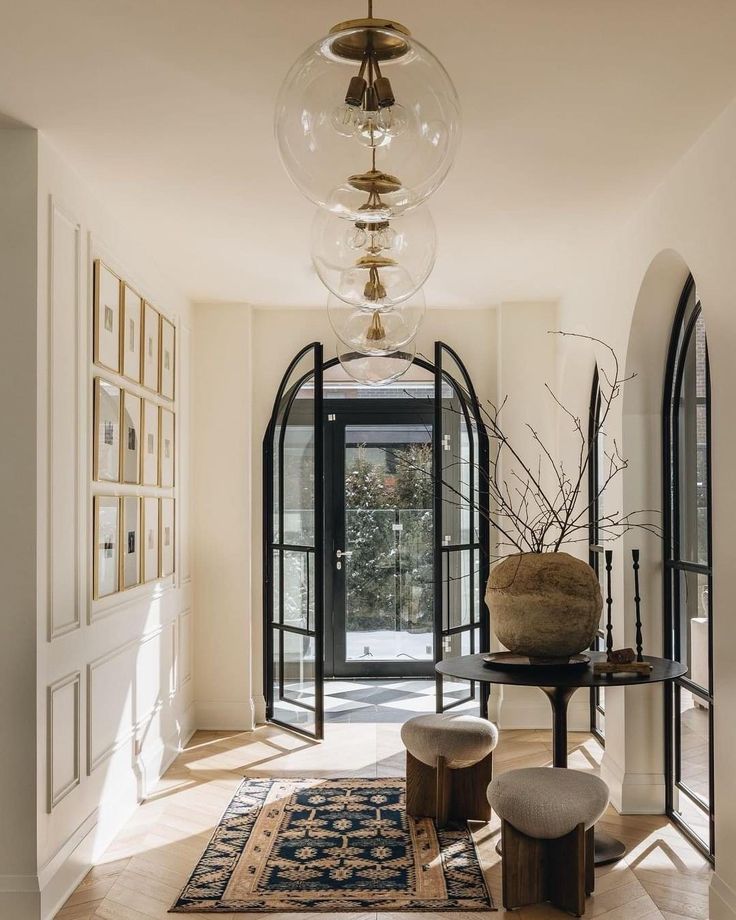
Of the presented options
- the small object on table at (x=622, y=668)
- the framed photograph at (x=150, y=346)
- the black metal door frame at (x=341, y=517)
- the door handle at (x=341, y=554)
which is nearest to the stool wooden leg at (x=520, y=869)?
the small object on table at (x=622, y=668)

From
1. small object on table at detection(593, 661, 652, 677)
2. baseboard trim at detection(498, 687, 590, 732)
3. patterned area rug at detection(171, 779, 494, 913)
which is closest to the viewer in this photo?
patterned area rug at detection(171, 779, 494, 913)

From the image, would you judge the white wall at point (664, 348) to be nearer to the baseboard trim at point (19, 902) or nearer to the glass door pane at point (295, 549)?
the glass door pane at point (295, 549)

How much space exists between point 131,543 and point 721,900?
2866 mm

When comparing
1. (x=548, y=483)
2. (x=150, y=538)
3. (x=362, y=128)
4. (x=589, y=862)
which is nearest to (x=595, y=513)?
(x=548, y=483)

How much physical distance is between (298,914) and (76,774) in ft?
3.33

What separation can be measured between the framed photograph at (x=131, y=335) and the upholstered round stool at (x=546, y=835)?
2.48 meters

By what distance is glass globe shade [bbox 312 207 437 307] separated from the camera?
2219mm

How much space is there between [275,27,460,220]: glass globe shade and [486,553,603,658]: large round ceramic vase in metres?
2.30

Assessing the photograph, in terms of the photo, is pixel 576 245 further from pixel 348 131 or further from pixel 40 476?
pixel 348 131

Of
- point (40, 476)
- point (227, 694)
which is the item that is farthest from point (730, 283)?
point (227, 694)

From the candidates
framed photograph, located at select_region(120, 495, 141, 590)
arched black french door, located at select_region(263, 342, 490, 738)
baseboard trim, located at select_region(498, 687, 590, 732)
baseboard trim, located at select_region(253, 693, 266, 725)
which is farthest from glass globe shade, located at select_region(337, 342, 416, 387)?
baseboard trim, located at select_region(253, 693, 266, 725)

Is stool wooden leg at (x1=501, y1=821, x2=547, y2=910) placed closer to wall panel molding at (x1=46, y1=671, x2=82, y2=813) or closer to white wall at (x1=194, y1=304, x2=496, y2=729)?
wall panel molding at (x1=46, y1=671, x2=82, y2=813)

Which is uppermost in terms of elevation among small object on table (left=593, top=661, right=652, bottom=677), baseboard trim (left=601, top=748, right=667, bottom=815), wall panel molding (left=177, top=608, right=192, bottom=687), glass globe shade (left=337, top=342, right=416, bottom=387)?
glass globe shade (left=337, top=342, right=416, bottom=387)

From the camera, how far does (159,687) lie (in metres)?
4.96
